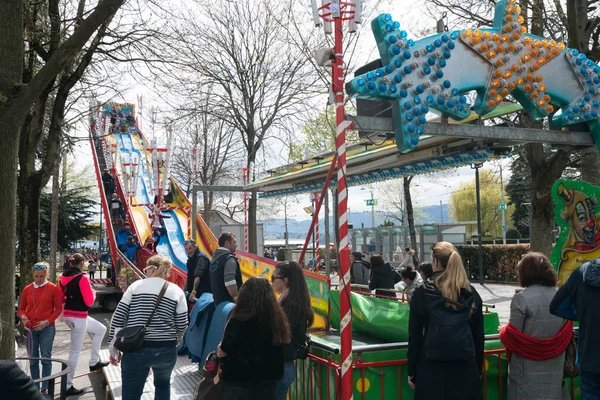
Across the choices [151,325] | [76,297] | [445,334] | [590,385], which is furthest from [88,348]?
[590,385]

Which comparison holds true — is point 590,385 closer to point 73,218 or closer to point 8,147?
point 8,147

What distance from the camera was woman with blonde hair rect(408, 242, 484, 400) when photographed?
444 centimetres

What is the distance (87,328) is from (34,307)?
3.00 ft

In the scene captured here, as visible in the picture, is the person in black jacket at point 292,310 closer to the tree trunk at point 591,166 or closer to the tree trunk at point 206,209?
the tree trunk at point 591,166

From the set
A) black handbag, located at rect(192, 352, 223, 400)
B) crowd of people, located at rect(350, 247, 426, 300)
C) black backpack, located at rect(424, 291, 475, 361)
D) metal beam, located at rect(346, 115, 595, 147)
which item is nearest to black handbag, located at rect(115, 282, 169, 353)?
black handbag, located at rect(192, 352, 223, 400)

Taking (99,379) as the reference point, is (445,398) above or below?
above

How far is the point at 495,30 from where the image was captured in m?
6.36

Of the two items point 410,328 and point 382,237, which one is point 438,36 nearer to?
point 410,328

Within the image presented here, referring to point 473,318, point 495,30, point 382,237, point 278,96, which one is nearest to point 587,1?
point 495,30

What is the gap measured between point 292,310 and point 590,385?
2.34 meters

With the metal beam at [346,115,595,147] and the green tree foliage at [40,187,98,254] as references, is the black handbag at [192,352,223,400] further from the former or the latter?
the green tree foliage at [40,187,98,254]

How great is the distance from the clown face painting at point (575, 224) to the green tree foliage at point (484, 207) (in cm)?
5576

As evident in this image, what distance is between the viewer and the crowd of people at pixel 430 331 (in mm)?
4344

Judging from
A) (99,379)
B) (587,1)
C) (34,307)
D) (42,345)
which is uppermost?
(587,1)
